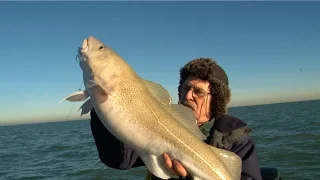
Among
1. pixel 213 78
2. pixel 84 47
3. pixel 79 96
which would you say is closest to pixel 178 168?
pixel 79 96

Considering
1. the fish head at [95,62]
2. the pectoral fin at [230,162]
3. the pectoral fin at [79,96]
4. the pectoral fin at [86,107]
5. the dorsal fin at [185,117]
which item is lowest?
the pectoral fin at [230,162]

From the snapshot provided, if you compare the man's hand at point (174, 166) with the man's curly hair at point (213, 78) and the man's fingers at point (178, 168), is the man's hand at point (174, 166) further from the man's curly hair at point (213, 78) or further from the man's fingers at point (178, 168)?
the man's curly hair at point (213, 78)

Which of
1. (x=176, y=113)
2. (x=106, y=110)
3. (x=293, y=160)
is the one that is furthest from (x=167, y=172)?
(x=293, y=160)

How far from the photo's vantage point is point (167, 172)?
11.8 feet

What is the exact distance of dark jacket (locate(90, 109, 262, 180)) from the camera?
4.00 metres

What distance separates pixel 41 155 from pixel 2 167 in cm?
513

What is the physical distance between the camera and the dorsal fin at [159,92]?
3525 mm

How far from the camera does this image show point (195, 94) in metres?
4.96

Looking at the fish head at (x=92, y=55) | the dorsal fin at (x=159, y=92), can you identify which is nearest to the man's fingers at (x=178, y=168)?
the dorsal fin at (x=159, y=92)

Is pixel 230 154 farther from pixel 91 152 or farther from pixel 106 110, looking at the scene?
pixel 91 152

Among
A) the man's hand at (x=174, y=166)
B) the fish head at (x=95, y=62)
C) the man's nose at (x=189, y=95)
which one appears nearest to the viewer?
the fish head at (x=95, y=62)

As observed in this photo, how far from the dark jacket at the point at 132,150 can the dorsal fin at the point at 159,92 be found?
0.78 meters

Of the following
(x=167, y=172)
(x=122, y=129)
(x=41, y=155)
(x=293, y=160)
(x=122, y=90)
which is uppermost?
(x=122, y=90)

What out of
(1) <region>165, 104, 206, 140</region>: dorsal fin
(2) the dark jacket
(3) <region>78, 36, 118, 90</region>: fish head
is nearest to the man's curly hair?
(2) the dark jacket
